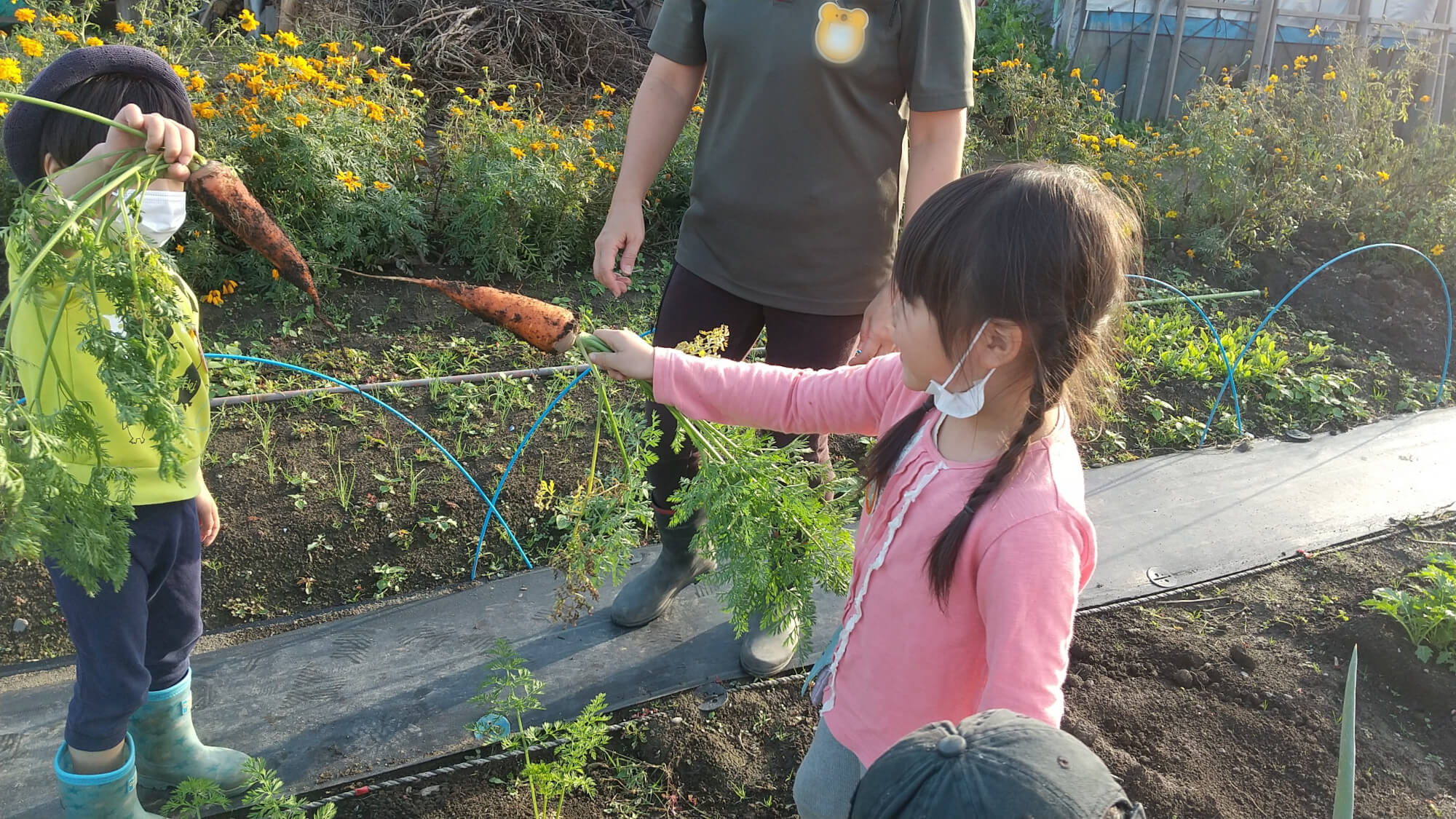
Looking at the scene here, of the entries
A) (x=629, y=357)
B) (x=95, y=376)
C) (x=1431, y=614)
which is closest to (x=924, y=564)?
(x=629, y=357)

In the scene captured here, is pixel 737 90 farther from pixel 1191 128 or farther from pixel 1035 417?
pixel 1191 128

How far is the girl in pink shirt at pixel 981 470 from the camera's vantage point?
124 cm

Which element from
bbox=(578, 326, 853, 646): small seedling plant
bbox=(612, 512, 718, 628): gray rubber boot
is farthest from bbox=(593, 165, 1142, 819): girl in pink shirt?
bbox=(612, 512, 718, 628): gray rubber boot

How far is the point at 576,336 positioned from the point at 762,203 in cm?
58

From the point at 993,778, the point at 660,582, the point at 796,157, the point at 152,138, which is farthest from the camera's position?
the point at 660,582

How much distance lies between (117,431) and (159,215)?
39 centimetres

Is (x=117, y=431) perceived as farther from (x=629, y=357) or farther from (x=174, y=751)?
(x=629, y=357)

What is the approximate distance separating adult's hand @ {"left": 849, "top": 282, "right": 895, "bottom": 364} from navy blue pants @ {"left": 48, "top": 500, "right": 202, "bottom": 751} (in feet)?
4.52

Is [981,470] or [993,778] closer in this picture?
[993,778]

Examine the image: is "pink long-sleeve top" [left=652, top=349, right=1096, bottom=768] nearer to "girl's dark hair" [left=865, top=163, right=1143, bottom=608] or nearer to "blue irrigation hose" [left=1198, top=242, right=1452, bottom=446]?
"girl's dark hair" [left=865, top=163, right=1143, bottom=608]

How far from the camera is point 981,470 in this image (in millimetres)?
1381

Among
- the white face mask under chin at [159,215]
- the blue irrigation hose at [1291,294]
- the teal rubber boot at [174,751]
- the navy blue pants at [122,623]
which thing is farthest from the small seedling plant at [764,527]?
the blue irrigation hose at [1291,294]

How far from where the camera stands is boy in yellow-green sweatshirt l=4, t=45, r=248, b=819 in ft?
5.17

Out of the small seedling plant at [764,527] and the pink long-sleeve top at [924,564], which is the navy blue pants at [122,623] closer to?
the small seedling plant at [764,527]
